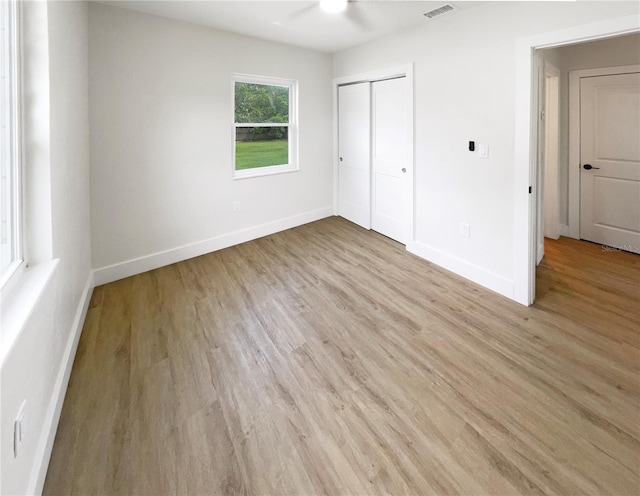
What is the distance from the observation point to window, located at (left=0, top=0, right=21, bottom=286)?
146cm

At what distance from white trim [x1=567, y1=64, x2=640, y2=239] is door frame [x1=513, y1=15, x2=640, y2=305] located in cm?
197

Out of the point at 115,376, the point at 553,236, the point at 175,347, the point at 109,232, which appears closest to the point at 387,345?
the point at 175,347

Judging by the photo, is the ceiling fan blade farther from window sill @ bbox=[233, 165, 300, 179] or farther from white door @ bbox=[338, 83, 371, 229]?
window sill @ bbox=[233, 165, 300, 179]

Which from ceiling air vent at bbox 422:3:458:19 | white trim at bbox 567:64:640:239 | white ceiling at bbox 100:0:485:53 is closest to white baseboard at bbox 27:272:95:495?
white ceiling at bbox 100:0:485:53

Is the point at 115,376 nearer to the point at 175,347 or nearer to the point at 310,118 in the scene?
the point at 175,347

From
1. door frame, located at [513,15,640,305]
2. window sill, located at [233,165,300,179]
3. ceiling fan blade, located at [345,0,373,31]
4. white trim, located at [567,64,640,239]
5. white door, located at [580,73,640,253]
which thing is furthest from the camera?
window sill, located at [233,165,300,179]

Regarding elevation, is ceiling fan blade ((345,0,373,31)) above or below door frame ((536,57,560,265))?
above

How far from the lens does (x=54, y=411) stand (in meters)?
1.65

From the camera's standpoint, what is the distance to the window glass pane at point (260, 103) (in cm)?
427

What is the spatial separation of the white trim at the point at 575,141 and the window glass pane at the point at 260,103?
3.59 m

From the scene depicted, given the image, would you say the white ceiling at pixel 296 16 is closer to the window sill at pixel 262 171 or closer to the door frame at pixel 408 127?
the door frame at pixel 408 127

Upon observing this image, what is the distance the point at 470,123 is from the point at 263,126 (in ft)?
8.43

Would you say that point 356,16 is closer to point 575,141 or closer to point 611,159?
point 575,141

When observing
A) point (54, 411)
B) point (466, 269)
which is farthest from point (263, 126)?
point (54, 411)
